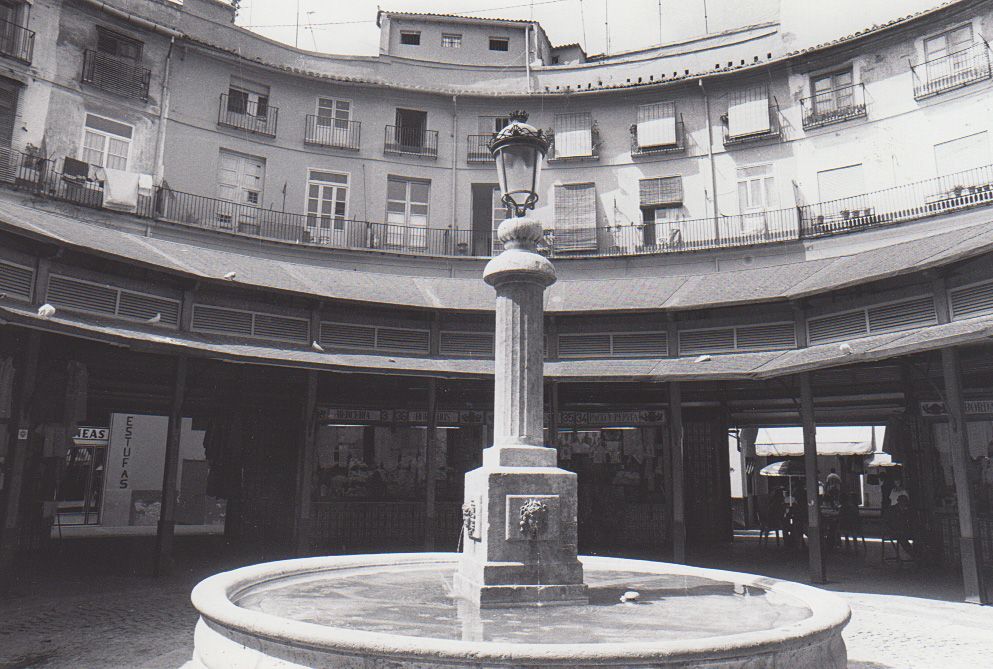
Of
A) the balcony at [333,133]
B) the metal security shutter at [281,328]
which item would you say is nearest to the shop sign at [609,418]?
the metal security shutter at [281,328]

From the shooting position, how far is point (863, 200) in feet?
62.7

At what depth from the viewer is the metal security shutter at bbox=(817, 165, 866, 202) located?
19484 mm

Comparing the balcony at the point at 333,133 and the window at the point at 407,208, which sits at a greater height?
the balcony at the point at 333,133

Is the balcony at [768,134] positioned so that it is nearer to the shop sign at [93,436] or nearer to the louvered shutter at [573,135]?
the louvered shutter at [573,135]

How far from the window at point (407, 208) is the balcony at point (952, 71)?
45.9 feet

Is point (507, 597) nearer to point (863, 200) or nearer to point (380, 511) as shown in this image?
point (380, 511)

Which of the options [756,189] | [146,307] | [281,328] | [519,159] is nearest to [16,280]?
[146,307]

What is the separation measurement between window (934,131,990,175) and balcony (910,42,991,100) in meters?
1.38

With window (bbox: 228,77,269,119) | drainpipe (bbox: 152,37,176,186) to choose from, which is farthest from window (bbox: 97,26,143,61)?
window (bbox: 228,77,269,119)

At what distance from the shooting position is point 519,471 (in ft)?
20.8

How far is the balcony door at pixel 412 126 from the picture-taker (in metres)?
22.7

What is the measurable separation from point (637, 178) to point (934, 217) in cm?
805

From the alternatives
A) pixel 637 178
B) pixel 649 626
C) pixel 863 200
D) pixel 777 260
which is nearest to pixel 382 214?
pixel 637 178

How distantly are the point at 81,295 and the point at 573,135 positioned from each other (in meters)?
15.0
